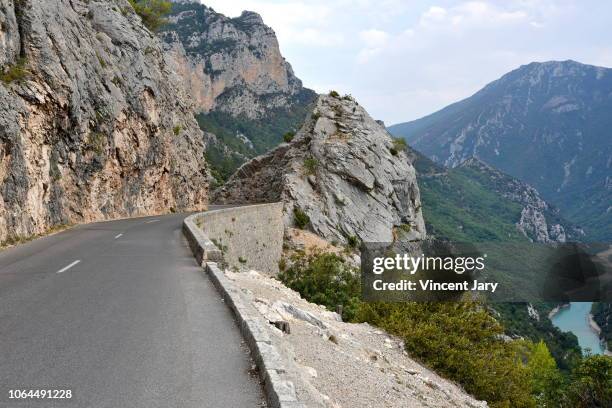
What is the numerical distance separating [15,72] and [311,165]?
3249 centimetres

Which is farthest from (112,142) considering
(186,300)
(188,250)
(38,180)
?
(186,300)

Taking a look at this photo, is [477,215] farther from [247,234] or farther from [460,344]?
[460,344]

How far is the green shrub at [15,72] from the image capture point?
→ 753 inches

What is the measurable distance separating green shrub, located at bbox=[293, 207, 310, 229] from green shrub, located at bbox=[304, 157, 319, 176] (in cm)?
566

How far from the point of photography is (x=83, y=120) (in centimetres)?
2608

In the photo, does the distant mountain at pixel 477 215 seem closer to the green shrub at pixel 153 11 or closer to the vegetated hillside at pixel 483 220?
the vegetated hillside at pixel 483 220

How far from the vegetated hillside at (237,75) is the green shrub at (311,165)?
94557mm

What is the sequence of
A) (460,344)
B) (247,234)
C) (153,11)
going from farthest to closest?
(153,11) < (247,234) < (460,344)

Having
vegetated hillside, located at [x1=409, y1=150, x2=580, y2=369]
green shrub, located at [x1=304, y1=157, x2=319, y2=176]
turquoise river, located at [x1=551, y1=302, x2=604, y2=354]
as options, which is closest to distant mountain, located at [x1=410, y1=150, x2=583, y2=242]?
vegetated hillside, located at [x1=409, y1=150, x2=580, y2=369]

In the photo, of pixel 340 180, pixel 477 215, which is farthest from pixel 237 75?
pixel 340 180

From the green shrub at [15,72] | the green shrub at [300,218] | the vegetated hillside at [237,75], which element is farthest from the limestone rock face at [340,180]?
the vegetated hillside at [237,75]

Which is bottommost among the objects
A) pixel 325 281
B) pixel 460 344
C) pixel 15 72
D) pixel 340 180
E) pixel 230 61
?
pixel 325 281

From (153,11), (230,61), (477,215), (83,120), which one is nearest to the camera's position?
(83,120)

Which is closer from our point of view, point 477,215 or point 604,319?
point 604,319
